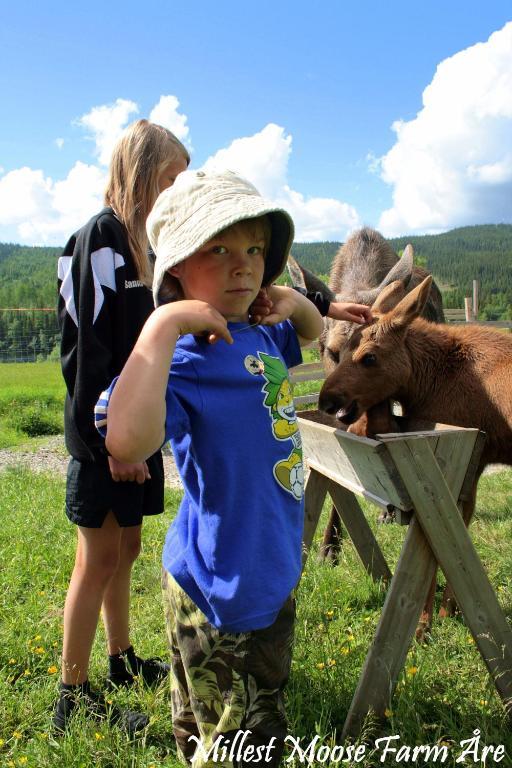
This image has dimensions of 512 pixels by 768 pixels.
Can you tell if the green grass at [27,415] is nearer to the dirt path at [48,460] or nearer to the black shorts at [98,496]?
the dirt path at [48,460]

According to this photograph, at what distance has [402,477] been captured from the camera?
2.49 metres

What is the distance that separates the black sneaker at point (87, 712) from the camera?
2748 millimetres

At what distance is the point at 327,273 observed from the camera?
11.2 meters

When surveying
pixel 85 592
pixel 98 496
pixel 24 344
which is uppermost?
pixel 24 344

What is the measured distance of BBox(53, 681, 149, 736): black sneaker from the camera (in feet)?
9.01

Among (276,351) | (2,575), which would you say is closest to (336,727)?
(276,351)

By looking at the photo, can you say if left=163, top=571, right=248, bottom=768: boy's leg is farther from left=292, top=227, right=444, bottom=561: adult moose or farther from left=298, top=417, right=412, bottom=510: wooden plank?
left=292, top=227, right=444, bottom=561: adult moose

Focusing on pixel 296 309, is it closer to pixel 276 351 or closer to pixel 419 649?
pixel 276 351

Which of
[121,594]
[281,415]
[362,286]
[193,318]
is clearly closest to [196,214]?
[193,318]

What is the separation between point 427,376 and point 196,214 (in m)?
2.55

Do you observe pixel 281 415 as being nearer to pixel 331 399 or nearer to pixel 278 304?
pixel 278 304

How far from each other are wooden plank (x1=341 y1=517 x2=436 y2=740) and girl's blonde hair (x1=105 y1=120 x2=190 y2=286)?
1696 mm

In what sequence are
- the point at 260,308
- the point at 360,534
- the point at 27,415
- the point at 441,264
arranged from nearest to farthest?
the point at 260,308 < the point at 360,534 < the point at 27,415 < the point at 441,264

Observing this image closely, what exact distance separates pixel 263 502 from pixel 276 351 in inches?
21.0
